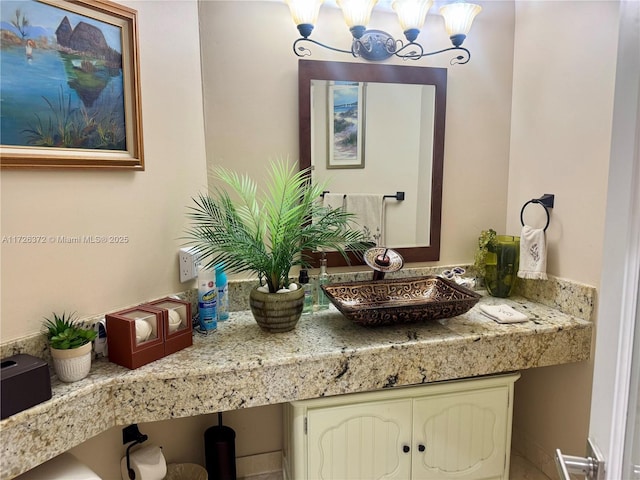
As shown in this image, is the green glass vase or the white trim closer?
the white trim

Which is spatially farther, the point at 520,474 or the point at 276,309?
the point at 520,474

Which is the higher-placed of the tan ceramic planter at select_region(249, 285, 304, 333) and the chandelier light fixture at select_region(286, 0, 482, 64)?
the chandelier light fixture at select_region(286, 0, 482, 64)

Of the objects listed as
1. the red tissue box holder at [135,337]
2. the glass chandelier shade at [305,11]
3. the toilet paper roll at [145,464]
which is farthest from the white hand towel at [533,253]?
the toilet paper roll at [145,464]

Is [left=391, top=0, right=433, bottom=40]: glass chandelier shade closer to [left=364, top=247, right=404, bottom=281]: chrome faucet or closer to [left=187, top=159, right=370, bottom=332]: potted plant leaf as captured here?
[left=187, top=159, right=370, bottom=332]: potted plant leaf

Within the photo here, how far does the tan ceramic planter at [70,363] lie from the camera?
4.03 feet

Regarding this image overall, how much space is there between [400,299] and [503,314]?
1.41 feet

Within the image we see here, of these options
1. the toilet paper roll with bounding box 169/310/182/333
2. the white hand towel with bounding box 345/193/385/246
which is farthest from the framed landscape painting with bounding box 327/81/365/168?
the toilet paper roll with bounding box 169/310/182/333

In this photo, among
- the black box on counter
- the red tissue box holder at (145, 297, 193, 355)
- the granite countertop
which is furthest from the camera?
the red tissue box holder at (145, 297, 193, 355)

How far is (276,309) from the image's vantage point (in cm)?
159

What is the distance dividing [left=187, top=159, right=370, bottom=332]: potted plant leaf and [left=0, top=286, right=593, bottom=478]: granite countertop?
124 mm

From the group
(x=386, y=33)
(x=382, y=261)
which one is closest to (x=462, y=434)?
(x=382, y=261)

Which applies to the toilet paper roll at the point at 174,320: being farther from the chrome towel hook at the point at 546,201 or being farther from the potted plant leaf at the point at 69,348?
the chrome towel hook at the point at 546,201

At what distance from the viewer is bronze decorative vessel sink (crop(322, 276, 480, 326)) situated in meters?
1.61

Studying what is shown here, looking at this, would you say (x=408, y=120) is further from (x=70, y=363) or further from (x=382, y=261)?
(x=70, y=363)
